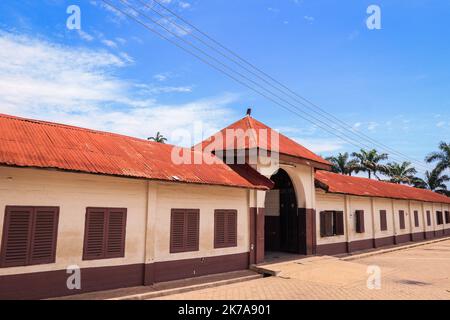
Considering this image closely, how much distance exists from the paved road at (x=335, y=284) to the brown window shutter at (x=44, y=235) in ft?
10.5

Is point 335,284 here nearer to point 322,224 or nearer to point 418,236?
point 322,224

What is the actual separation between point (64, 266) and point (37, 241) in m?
0.89

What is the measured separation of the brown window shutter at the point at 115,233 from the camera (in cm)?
916

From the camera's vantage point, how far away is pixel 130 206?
31.5 feet

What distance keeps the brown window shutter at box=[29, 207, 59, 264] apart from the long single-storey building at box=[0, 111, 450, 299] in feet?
0.07

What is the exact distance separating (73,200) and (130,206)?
154 centimetres

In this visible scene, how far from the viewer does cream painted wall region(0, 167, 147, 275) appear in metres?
7.81

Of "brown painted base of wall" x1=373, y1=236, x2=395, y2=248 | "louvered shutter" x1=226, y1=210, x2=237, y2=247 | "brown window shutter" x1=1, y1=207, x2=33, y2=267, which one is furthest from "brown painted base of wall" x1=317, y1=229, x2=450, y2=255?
"brown window shutter" x1=1, y1=207, x2=33, y2=267

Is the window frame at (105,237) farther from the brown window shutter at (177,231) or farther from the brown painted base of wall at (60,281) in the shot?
the brown window shutter at (177,231)

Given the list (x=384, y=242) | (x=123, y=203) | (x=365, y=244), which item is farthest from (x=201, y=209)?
(x=384, y=242)

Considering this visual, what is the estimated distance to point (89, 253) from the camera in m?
8.79

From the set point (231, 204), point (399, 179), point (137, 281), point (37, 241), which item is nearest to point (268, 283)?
point (231, 204)

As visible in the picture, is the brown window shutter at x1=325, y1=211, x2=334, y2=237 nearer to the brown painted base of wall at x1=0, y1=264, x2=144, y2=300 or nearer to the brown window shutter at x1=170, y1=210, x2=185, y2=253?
the brown window shutter at x1=170, y1=210, x2=185, y2=253
